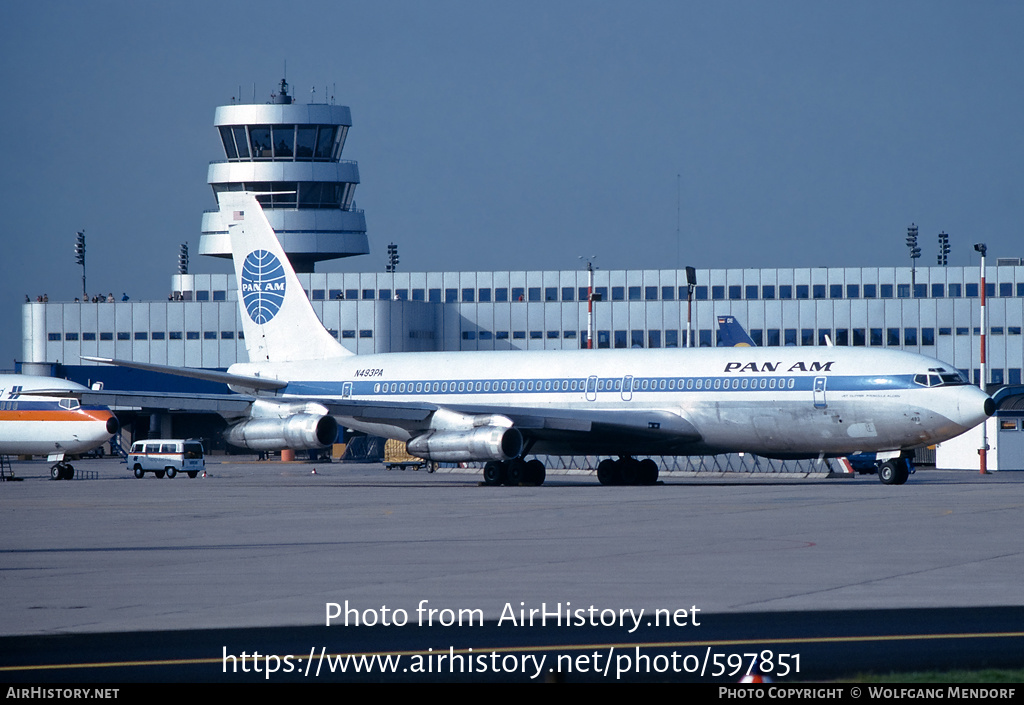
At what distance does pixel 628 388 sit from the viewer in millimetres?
48344

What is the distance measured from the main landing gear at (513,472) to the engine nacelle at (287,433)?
5.89m

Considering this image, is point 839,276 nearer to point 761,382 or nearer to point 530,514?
point 761,382

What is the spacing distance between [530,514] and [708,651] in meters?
19.9

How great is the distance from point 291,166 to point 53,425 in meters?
57.8

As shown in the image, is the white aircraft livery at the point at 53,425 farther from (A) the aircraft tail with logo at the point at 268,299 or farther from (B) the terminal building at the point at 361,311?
(B) the terminal building at the point at 361,311

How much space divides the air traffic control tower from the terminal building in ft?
0.37

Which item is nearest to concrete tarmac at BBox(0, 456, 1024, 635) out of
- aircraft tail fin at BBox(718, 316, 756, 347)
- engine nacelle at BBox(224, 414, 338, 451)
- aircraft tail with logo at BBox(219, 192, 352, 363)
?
engine nacelle at BBox(224, 414, 338, 451)

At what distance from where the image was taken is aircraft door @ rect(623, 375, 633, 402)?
4825 cm

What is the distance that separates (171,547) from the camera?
2469cm

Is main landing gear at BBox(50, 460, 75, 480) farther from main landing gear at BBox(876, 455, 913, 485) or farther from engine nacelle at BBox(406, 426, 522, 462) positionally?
main landing gear at BBox(876, 455, 913, 485)

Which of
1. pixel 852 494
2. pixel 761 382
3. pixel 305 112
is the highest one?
pixel 305 112

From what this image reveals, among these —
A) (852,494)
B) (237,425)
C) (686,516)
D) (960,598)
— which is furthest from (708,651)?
(237,425)

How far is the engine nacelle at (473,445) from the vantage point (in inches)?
1816

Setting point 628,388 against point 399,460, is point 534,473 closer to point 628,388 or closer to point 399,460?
point 628,388
